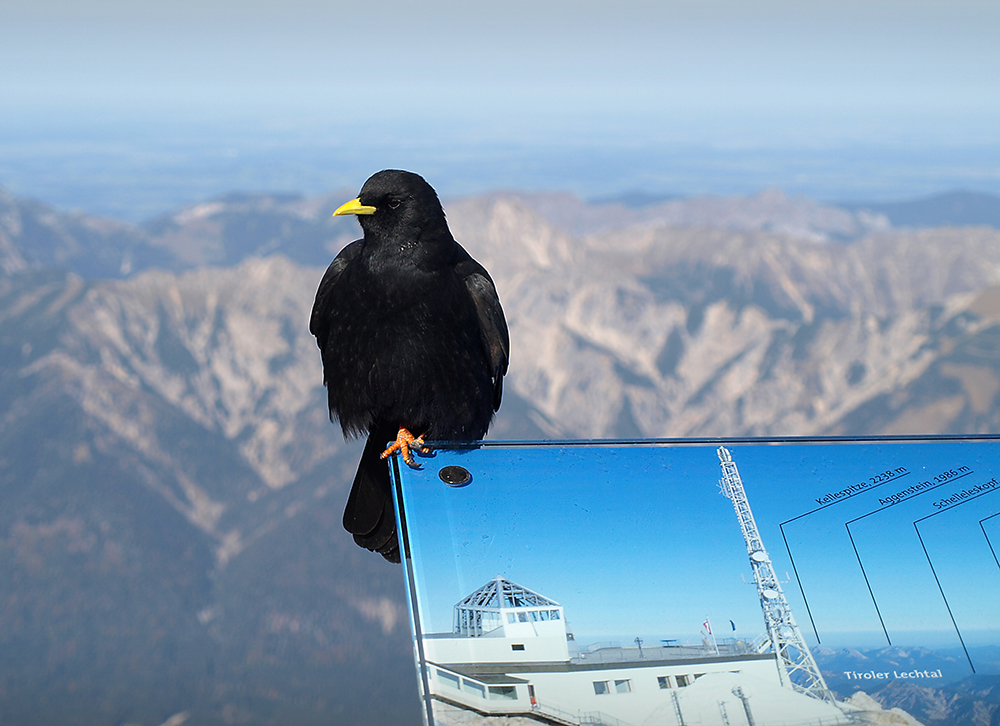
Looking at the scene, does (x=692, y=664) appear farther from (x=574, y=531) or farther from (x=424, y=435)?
(x=424, y=435)

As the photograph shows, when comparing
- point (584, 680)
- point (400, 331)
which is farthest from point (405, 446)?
point (584, 680)

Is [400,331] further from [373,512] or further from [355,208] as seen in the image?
[373,512]

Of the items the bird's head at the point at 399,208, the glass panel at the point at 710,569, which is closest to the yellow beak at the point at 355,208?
the bird's head at the point at 399,208

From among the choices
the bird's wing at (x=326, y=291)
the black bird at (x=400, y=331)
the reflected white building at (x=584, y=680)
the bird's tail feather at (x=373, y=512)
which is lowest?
the reflected white building at (x=584, y=680)

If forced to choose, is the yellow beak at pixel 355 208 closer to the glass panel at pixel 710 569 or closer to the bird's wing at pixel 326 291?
the bird's wing at pixel 326 291

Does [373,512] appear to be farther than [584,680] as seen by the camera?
Yes

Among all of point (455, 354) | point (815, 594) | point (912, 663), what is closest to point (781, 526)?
point (815, 594)
